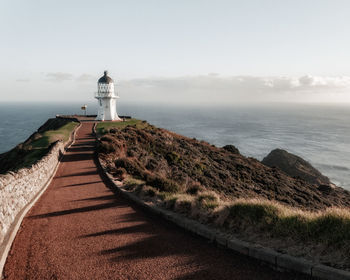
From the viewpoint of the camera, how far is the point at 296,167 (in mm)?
43812

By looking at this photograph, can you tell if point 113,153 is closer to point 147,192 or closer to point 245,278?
point 147,192

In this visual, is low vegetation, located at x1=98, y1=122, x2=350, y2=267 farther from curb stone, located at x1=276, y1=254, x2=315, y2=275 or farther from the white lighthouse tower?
the white lighthouse tower

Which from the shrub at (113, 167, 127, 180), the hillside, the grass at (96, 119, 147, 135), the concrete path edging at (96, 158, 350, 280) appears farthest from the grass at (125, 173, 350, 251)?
the grass at (96, 119, 147, 135)

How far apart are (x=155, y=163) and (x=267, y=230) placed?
1587 cm

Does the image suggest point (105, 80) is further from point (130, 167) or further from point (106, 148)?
point (130, 167)

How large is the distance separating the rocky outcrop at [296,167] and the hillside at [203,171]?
6463 mm

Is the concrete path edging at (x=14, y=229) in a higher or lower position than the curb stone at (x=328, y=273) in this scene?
lower

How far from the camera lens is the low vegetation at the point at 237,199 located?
649 centimetres

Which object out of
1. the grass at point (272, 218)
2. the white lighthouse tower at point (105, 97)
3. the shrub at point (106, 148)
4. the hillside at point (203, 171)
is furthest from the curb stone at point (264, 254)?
the white lighthouse tower at point (105, 97)

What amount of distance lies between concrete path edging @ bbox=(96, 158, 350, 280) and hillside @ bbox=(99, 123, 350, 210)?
746 cm

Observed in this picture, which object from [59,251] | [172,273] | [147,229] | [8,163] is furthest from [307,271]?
[8,163]

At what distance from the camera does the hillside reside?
2012 centimetres

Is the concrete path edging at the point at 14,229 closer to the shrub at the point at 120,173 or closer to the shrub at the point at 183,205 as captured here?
the shrub at the point at 120,173

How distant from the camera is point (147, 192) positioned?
38.7 feet
